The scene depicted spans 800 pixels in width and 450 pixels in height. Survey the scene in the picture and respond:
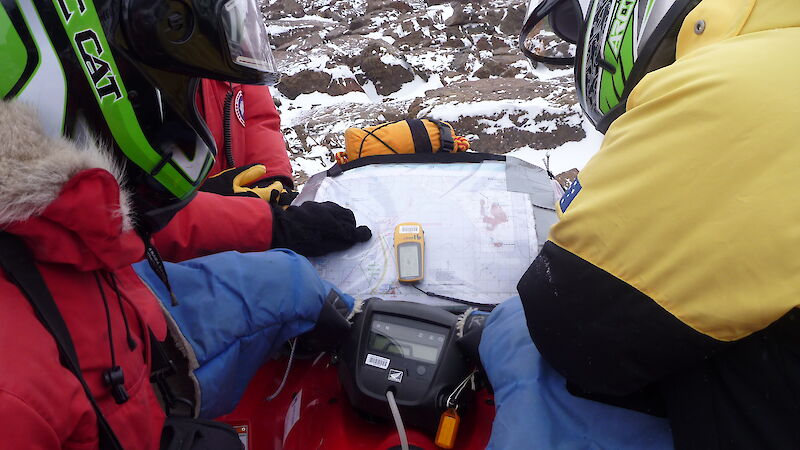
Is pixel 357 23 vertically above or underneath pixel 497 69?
underneath

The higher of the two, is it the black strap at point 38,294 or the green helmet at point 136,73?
the green helmet at point 136,73

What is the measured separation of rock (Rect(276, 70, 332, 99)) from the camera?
232 inches

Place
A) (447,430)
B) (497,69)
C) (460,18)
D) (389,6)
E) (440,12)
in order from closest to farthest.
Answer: (447,430) < (497,69) < (460,18) < (440,12) < (389,6)

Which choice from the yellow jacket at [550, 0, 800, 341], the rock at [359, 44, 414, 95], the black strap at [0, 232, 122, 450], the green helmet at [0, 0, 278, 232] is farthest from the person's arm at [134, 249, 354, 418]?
the rock at [359, 44, 414, 95]

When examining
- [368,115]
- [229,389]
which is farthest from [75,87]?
[368,115]

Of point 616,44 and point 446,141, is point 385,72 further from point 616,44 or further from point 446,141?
point 616,44

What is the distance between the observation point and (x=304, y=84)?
596 cm

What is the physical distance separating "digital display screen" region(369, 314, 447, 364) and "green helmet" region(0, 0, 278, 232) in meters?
0.59

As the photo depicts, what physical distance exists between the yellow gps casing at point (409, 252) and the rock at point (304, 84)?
444 centimetres

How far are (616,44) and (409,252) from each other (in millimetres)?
891

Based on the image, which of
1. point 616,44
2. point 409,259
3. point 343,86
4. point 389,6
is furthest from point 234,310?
point 389,6

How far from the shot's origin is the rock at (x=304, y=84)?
5898mm

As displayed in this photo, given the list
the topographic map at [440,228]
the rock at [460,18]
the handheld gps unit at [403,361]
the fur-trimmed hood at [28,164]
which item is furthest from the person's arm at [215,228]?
the rock at [460,18]

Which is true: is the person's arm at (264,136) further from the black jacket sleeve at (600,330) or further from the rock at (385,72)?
the rock at (385,72)
